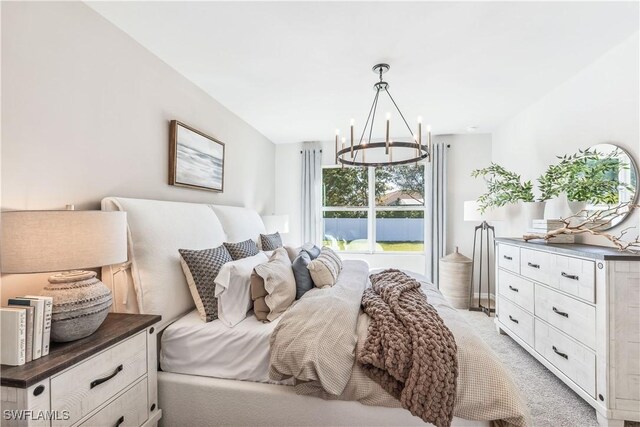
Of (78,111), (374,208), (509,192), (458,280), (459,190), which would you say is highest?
(78,111)

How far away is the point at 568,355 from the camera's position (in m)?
2.07

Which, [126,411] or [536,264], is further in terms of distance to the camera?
[536,264]

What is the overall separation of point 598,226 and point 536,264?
0.52 metres

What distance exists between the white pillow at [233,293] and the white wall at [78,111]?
87 centimetres

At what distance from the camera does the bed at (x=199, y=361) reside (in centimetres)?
153

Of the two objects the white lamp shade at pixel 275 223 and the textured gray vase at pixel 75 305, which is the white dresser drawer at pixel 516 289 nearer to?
the white lamp shade at pixel 275 223

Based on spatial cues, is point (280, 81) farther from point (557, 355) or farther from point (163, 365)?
point (557, 355)

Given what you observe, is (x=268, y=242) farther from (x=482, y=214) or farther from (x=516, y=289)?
(x=482, y=214)

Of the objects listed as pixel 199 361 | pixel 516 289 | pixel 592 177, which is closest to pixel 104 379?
pixel 199 361

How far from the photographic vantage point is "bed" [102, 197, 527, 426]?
5.03 ft

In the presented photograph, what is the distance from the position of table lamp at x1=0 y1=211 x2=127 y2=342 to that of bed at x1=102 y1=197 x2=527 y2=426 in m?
0.38

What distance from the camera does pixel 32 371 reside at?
102 centimetres

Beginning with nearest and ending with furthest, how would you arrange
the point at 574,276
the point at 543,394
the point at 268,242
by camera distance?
the point at 574,276
the point at 543,394
the point at 268,242
